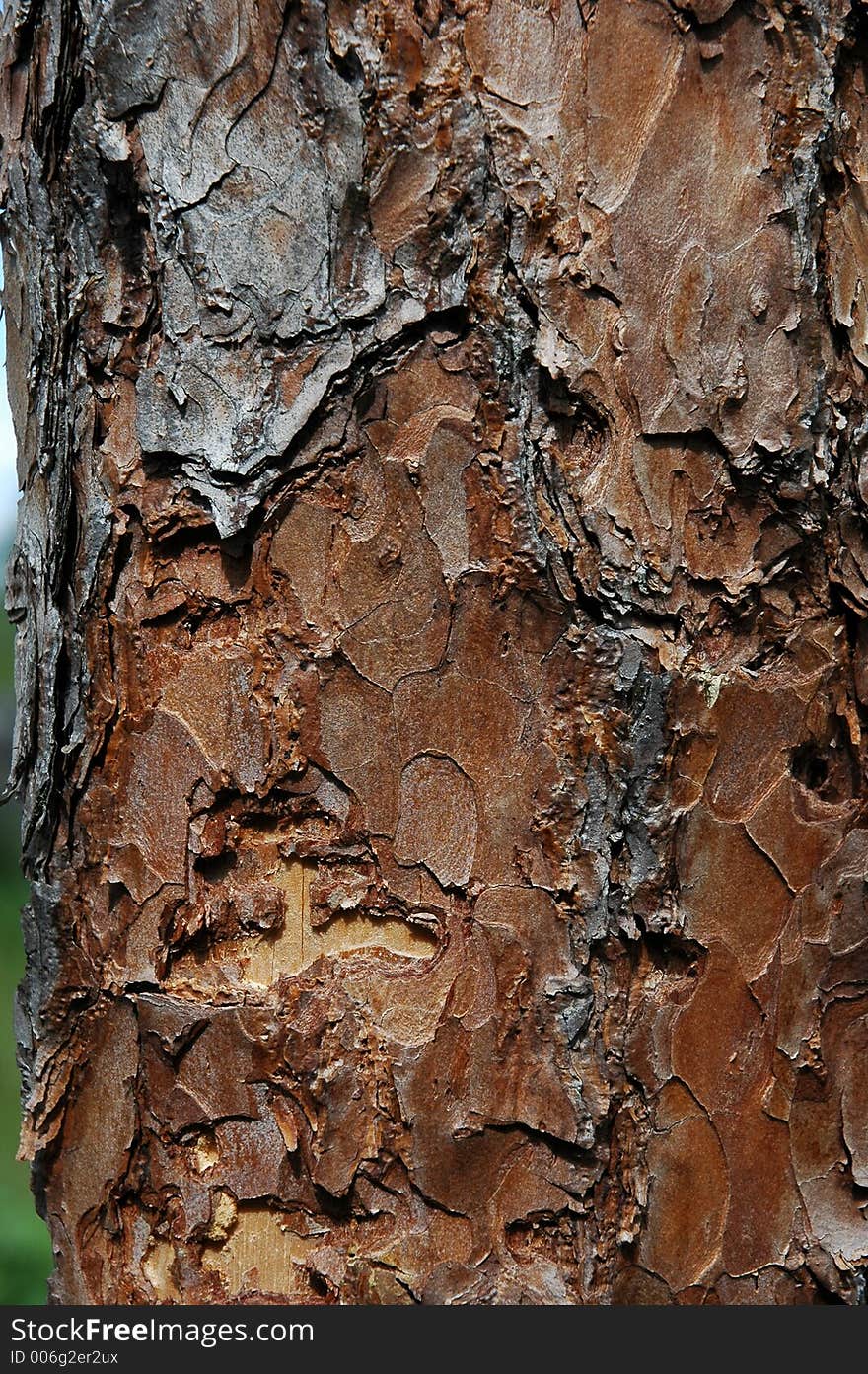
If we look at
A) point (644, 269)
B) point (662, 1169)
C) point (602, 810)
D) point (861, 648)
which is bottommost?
point (662, 1169)

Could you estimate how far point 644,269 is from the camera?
907 mm

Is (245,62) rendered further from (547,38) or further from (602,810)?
(602,810)

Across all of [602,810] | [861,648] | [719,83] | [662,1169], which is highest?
[719,83]

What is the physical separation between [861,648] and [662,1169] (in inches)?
18.7

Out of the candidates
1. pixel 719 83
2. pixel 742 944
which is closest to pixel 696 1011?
pixel 742 944

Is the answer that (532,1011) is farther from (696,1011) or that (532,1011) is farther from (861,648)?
(861,648)

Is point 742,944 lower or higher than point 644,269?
lower

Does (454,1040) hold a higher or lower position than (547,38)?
lower

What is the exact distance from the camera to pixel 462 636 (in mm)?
917

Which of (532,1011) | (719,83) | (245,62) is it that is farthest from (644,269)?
(532,1011)

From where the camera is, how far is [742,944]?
3.12 ft

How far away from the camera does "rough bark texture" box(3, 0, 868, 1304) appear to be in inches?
35.4

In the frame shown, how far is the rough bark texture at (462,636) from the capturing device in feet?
2.95

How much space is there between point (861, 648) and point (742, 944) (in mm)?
277
